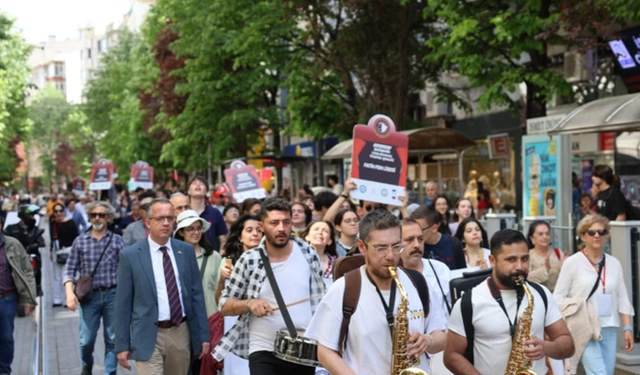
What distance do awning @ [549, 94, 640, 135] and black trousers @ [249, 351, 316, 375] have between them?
801cm

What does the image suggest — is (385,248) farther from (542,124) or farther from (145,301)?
(542,124)

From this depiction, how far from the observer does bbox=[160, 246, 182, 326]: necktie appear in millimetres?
7730

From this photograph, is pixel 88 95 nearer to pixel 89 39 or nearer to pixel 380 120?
pixel 380 120

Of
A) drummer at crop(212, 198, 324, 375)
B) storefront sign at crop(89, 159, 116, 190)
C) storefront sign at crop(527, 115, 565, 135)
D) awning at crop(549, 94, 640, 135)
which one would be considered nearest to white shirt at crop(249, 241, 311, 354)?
drummer at crop(212, 198, 324, 375)

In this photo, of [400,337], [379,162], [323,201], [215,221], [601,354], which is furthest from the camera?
[323,201]

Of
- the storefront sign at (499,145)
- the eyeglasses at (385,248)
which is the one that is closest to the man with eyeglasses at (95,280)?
the eyeglasses at (385,248)

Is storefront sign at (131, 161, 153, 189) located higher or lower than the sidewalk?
higher

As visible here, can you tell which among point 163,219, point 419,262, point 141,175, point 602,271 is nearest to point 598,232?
point 602,271

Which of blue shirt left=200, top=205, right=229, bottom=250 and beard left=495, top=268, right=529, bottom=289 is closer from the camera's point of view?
beard left=495, top=268, right=529, bottom=289

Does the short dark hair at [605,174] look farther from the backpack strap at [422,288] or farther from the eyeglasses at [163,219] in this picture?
the backpack strap at [422,288]

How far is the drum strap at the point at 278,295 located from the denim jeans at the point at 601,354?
123 inches

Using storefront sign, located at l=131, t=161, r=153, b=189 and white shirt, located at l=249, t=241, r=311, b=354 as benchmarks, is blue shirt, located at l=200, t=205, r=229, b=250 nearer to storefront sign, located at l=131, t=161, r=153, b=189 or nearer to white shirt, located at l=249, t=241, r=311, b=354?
white shirt, located at l=249, t=241, r=311, b=354

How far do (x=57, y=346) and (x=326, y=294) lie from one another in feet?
31.9

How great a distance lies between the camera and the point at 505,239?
522 cm
